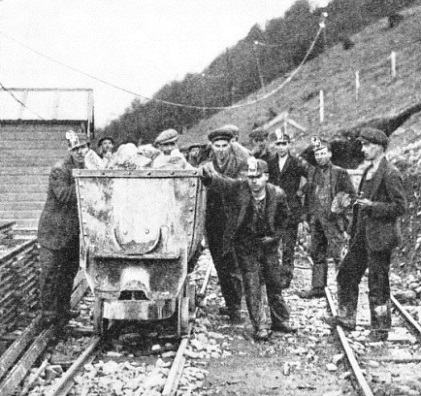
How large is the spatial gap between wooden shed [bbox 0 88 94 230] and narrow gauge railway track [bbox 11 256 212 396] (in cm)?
1013

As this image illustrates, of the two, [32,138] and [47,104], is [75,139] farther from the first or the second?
[47,104]

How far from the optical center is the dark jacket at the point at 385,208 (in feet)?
23.5

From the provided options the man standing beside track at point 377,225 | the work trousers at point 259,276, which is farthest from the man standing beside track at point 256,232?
the man standing beside track at point 377,225

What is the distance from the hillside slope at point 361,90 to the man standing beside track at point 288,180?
571 centimetres

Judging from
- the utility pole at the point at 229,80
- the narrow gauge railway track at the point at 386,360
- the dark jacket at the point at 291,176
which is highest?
the utility pole at the point at 229,80

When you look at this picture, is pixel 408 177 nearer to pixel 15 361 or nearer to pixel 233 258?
pixel 233 258

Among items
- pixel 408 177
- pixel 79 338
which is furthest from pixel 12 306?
pixel 408 177

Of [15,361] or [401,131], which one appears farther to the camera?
[401,131]

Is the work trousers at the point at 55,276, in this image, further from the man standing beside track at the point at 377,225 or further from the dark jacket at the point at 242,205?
the man standing beside track at the point at 377,225

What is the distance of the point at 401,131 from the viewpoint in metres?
16.3

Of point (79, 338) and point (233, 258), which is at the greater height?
point (233, 258)

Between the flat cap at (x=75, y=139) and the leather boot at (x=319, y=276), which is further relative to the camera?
the leather boot at (x=319, y=276)

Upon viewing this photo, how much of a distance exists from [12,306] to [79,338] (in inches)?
33.8

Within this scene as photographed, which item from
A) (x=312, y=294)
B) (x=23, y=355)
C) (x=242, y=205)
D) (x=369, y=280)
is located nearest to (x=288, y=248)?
(x=312, y=294)
